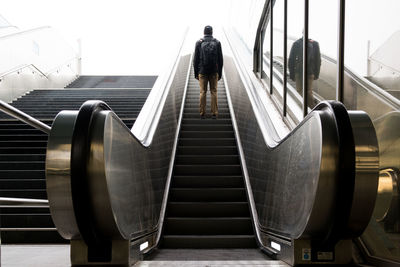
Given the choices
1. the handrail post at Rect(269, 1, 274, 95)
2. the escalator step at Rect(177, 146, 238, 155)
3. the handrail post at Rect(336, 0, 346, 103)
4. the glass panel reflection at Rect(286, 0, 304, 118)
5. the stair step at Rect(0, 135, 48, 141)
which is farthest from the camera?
the handrail post at Rect(269, 1, 274, 95)

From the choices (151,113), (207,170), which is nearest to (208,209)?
(207,170)

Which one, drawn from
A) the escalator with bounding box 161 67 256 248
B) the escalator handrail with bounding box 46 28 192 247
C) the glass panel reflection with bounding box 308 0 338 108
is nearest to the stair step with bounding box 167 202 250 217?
the escalator with bounding box 161 67 256 248

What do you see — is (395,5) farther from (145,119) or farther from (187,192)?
(187,192)

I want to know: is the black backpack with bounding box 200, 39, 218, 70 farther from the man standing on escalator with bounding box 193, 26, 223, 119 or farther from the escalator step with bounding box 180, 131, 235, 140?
the escalator step with bounding box 180, 131, 235, 140

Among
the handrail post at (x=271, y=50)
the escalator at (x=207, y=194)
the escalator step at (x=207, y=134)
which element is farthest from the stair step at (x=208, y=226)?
the handrail post at (x=271, y=50)

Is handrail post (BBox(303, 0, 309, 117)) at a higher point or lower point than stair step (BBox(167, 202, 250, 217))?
higher

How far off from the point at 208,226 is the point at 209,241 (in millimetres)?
269

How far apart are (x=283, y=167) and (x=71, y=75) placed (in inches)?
471

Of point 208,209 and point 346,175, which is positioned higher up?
point 346,175

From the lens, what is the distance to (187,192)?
514 cm

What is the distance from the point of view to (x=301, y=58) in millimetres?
4758

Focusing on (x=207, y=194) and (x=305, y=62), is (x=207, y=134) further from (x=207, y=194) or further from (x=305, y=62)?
(x=305, y=62)

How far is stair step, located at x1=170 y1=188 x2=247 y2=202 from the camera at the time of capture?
5098 millimetres

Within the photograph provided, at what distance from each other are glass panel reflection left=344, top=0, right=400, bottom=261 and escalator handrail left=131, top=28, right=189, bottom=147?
71.6 inches
